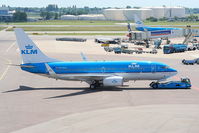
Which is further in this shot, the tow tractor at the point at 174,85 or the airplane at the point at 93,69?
the airplane at the point at 93,69

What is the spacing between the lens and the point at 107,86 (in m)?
56.9

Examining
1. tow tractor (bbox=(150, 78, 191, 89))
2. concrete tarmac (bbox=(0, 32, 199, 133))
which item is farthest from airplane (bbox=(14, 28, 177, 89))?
concrete tarmac (bbox=(0, 32, 199, 133))

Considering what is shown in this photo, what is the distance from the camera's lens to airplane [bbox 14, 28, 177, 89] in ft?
181

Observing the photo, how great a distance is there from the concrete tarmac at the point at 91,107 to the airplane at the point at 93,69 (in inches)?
70.3

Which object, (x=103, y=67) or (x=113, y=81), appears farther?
(x=103, y=67)

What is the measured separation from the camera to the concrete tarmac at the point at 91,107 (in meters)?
36.3

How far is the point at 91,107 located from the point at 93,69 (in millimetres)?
12306

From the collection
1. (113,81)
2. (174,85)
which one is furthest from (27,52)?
(174,85)

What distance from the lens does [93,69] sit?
5575cm

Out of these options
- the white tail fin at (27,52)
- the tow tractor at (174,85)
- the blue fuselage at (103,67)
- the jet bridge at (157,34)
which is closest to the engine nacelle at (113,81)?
the blue fuselage at (103,67)

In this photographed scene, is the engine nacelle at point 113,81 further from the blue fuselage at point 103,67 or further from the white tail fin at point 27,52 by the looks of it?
the white tail fin at point 27,52

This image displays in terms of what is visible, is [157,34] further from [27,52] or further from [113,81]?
[27,52]

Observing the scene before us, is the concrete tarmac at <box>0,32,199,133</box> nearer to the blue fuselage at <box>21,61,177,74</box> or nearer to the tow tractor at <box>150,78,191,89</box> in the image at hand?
the tow tractor at <box>150,78,191,89</box>

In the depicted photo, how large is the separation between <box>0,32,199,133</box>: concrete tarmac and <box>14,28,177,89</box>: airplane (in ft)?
5.86
